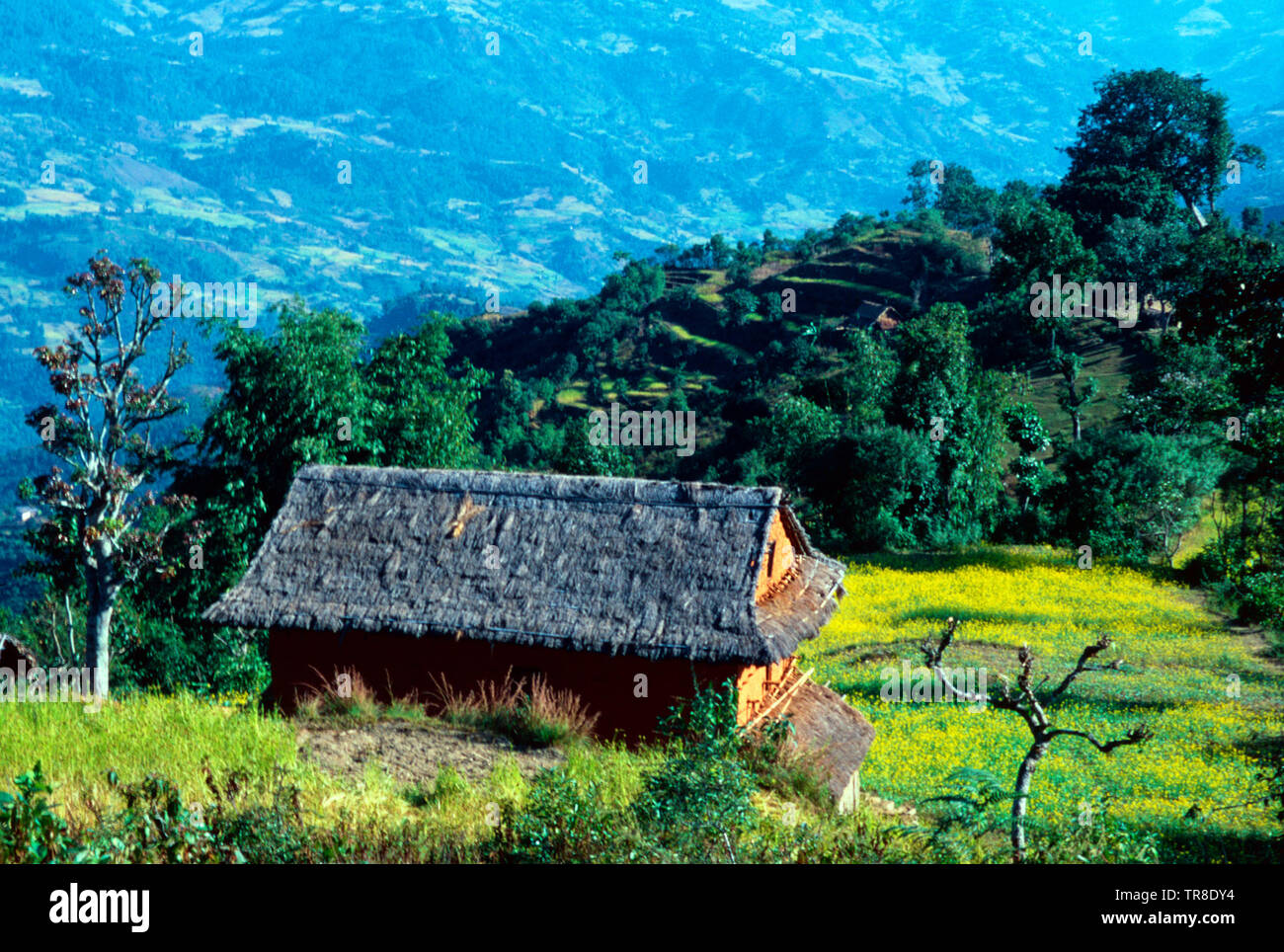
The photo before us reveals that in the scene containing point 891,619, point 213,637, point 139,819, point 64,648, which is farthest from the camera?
point 64,648

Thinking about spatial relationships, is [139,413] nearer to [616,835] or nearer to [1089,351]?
[616,835]

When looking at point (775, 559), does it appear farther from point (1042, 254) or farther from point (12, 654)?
point (1042, 254)

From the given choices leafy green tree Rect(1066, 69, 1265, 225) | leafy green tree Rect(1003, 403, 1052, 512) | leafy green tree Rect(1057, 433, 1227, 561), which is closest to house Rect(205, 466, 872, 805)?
leafy green tree Rect(1057, 433, 1227, 561)

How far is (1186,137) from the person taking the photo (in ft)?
323

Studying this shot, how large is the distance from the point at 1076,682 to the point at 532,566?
1775cm

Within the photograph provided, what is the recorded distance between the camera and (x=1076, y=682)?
28625 millimetres

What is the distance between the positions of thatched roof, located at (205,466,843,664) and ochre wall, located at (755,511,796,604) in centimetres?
22

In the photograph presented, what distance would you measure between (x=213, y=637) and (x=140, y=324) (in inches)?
424

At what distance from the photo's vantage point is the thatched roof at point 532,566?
611 inches

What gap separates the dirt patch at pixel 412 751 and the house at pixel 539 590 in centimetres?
299

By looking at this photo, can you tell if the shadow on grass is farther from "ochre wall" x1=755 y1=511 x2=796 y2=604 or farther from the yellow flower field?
"ochre wall" x1=755 y1=511 x2=796 y2=604

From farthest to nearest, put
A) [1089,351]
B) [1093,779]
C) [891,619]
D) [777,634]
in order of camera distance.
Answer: [1089,351] → [891,619] → [1093,779] → [777,634]

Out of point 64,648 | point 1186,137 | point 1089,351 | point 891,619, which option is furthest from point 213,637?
point 1186,137

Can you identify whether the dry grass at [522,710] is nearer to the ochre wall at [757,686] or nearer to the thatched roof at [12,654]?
the ochre wall at [757,686]
